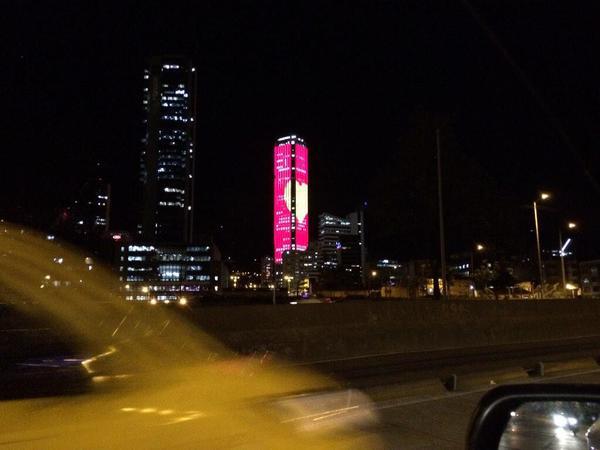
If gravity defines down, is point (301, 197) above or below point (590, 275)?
above

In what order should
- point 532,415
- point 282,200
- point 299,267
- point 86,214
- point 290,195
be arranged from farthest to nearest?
1. point 299,267
2. point 290,195
3. point 282,200
4. point 86,214
5. point 532,415

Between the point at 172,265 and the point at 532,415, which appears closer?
the point at 532,415

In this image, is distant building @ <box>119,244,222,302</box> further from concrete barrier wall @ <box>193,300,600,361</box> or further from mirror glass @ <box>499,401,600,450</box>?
mirror glass @ <box>499,401,600,450</box>

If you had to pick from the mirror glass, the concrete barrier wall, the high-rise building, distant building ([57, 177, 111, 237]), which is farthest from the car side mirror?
the high-rise building

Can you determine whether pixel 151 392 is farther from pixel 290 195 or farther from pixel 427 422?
pixel 290 195

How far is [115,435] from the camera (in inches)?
197

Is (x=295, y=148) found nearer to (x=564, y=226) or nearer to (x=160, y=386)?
(x=564, y=226)

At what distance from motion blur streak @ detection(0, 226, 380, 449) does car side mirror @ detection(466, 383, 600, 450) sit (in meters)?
3.50

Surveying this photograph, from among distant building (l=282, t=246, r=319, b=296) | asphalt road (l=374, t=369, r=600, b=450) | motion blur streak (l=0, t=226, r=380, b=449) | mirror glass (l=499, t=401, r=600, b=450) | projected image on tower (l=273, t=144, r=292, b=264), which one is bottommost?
asphalt road (l=374, t=369, r=600, b=450)

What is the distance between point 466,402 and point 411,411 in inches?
52.1

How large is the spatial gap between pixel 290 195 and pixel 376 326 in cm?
12663

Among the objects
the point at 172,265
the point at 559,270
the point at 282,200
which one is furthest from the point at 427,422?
the point at 172,265

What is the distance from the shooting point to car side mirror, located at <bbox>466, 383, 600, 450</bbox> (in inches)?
90.4

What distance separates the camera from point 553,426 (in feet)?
8.29
